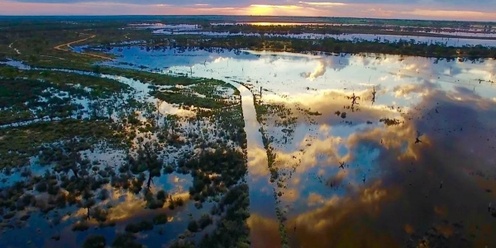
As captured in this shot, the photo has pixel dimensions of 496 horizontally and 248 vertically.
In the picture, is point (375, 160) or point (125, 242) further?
point (375, 160)

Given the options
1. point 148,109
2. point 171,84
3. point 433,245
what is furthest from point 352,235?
point 171,84

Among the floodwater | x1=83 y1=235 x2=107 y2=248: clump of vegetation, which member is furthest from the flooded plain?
x1=83 y1=235 x2=107 y2=248: clump of vegetation

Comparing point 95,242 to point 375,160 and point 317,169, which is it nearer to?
point 317,169

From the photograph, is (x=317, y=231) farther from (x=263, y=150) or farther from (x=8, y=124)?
(x=8, y=124)

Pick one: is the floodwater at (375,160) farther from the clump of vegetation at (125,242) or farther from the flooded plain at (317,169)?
the clump of vegetation at (125,242)

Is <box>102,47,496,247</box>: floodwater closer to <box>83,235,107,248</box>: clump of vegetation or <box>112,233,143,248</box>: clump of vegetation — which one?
<box>112,233,143,248</box>: clump of vegetation

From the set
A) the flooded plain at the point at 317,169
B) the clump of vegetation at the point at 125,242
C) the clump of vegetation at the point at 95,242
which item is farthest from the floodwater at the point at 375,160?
the clump of vegetation at the point at 95,242

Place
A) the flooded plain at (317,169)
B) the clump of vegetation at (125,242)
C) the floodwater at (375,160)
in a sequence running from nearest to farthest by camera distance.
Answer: the clump of vegetation at (125,242) → the flooded plain at (317,169) → the floodwater at (375,160)

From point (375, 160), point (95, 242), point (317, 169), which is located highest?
point (375, 160)

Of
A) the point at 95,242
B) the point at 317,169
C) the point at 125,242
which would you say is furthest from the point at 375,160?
the point at 95,242
